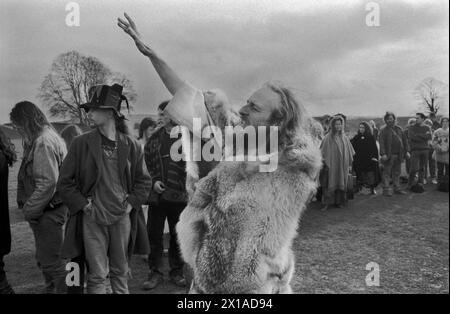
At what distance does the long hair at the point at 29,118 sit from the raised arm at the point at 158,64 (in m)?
1.52

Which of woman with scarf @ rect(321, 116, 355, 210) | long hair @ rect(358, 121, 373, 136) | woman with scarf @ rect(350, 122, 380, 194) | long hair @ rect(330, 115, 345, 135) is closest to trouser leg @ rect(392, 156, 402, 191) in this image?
woman with scarf @ rect(350, 122, 380, 194)

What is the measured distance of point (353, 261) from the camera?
3.61 metres

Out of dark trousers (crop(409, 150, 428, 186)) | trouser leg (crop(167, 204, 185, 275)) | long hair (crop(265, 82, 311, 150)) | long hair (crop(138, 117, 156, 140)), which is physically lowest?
trouser leg (crop(167, 204, 185, 275))

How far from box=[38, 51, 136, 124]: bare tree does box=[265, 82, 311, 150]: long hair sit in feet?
4.79

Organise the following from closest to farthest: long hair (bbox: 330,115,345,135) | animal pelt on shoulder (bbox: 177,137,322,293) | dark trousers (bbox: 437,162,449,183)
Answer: animal pelt on shoulder (bbox: 177,137,322,293) < long hair (bbox: 330,115,345,135) < dark trousers (bbox: 437,162,449,183)

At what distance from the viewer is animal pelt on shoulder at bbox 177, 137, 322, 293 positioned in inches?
49.4

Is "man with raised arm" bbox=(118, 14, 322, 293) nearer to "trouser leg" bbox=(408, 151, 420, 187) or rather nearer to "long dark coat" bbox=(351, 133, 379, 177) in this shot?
"long dark coat" bbox=(351, 133, 379, 177)

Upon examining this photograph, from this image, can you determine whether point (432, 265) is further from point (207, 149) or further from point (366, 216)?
point (207, 149)

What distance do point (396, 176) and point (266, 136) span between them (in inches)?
242

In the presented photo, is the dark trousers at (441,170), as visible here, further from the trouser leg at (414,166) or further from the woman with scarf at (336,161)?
the woman with scarf at (336,161)

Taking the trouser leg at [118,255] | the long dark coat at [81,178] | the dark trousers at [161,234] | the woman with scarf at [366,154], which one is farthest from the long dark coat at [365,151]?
the trouser leg at [118,255]

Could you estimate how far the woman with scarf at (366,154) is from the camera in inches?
240

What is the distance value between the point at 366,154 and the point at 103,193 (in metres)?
4.91
